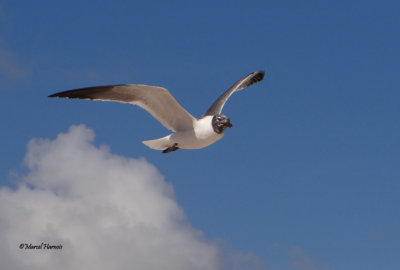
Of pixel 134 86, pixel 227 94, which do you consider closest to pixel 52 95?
pixel 134 86

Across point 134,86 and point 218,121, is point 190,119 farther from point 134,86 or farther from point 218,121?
point 134,86

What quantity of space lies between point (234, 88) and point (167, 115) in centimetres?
425

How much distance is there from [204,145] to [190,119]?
0.88 meters

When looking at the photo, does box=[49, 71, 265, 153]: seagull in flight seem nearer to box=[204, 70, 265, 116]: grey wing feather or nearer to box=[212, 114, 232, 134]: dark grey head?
box=[212, 114, 232, 134]: dark grey head

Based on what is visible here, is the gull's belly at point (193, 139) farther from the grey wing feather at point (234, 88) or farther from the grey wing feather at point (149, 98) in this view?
the grey wing feather at point (234, 88)

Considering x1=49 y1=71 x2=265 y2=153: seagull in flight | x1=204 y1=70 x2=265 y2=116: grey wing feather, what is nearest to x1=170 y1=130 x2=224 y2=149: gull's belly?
x1=49 y1=71 x2=265 y2=153: seagull in flight

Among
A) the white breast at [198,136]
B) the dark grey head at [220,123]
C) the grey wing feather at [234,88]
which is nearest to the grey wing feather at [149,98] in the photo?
the white breast at [198,136]

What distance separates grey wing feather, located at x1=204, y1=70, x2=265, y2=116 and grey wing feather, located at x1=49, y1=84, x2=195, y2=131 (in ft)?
6.45

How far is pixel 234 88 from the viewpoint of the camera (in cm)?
1983

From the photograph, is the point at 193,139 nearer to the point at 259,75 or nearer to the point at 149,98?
the point at 149,98

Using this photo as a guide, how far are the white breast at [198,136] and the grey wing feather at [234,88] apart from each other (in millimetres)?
1670

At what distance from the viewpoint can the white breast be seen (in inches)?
637

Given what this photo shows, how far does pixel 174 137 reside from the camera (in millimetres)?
16531

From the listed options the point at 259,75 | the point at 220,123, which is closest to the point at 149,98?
the point at 220,123
